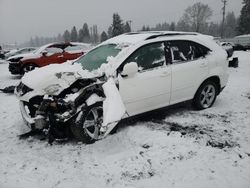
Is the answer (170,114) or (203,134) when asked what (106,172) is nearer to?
(203,134)

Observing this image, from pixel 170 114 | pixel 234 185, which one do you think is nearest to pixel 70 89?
pixel 170 114

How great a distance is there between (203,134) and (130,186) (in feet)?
6.30

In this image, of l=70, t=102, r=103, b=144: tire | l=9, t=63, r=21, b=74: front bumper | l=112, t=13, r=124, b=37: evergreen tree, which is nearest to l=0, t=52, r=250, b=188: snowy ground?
l=70, t=102, r=103, b=144: tire

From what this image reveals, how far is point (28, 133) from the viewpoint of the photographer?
468 centimetres

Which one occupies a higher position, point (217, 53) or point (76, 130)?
point (217, 53)

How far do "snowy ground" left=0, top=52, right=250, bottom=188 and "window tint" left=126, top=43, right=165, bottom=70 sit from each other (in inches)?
47.0

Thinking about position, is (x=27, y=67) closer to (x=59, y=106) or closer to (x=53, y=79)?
(x=53, y=79)

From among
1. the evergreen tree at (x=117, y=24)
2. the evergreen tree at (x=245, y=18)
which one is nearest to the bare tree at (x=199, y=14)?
the evergreen tree at (x=245, y=18)

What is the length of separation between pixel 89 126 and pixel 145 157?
107cm

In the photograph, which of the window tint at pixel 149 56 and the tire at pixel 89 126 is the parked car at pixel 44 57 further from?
the tire at pixel 89 126

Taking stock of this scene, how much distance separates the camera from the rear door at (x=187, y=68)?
5.07 metres

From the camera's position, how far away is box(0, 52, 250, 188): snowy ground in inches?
129

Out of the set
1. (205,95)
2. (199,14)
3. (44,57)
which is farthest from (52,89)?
(199,14)

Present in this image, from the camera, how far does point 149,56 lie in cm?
478
